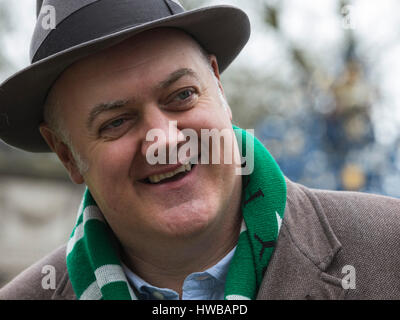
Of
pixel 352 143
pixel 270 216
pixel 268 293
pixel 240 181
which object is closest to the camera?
pixel 268 293

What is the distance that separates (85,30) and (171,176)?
0.69 metres

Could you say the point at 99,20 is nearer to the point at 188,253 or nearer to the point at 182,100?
the point at 182,100

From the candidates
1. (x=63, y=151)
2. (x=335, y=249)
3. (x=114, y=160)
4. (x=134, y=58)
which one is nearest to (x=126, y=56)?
(x=134, y=58)

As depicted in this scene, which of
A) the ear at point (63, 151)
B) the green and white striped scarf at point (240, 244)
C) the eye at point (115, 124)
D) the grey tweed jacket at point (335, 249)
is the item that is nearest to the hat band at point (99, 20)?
the eye at point (115, 124)

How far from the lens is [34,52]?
7.63 feet

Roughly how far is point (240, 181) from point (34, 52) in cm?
107

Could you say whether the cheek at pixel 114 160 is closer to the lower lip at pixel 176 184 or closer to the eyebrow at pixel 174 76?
the lower lip at pixel 176 184

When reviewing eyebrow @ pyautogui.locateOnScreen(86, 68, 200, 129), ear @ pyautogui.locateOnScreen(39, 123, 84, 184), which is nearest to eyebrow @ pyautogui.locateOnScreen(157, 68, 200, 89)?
eyebrow @ pyautogui.locateOnScreen(86, 68, 200, 129)

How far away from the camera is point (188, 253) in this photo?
2283 mm

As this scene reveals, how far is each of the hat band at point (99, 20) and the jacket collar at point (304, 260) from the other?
3.33ft

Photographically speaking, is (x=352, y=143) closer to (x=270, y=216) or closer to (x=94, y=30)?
(x=270, y=216)

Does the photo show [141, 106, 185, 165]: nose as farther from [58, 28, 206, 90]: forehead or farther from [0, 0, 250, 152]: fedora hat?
[0, 0, 250, 152]: fedora hat

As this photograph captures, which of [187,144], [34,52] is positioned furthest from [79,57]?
[187,144]

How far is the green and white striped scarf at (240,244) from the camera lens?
7.15ft
